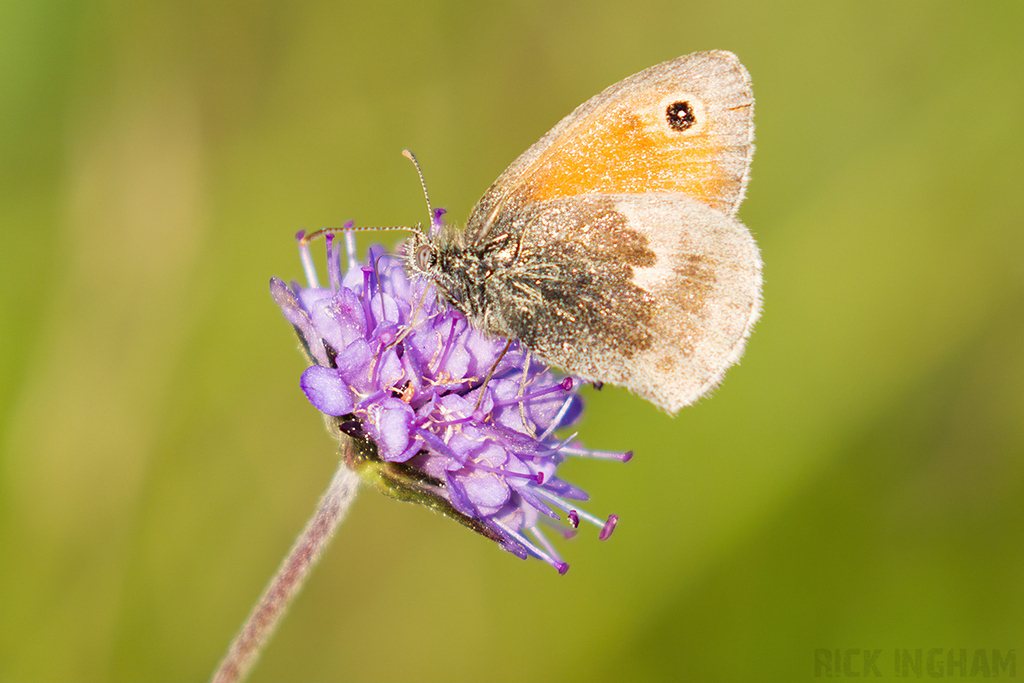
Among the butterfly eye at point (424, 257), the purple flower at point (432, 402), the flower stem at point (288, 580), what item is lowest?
the flower stem at point (288, 580)

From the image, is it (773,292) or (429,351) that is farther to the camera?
(773,292)

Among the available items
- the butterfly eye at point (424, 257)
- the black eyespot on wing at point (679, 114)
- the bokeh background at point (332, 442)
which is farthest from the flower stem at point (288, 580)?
the bokeh background at point (332, 442)

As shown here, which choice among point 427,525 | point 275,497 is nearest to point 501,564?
point 427,525

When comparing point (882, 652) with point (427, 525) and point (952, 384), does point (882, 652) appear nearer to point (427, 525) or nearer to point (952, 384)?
point (952, 384)

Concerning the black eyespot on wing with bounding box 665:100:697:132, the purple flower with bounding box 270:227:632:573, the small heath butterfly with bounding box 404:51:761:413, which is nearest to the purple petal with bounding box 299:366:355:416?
the purple flower with bounding box 270:227:632:573

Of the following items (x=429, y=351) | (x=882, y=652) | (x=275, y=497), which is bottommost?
(x=882, y=652)

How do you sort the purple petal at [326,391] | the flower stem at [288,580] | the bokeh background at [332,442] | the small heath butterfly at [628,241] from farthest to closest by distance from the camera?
the bokeh background at [332,442], the small heath butterfly at [628,241], the purple petal at [326,391], the flower stem at [288,580]

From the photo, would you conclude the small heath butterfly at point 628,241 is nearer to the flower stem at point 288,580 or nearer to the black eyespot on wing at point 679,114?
the black eyespot on wing at point 679,114
